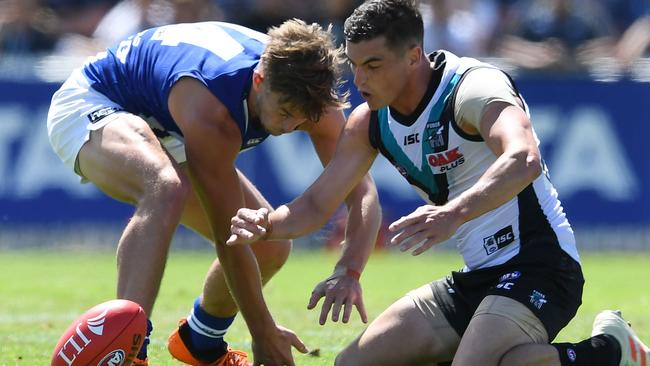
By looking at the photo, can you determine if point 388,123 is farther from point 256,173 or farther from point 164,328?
point 256,173

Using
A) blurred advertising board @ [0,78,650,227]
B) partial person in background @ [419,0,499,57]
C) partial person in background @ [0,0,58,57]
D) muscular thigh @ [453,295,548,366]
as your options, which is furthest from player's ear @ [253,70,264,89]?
partial person in background @ [0,0,58,57]

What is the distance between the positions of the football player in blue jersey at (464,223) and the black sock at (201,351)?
1.14m

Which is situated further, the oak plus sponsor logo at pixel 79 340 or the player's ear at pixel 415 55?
the player's ear at pixel 415 55

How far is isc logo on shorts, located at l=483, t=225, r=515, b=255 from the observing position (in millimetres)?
5836

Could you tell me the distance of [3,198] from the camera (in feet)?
A: 45.5

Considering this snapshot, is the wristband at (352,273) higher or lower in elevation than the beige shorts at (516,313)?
lower

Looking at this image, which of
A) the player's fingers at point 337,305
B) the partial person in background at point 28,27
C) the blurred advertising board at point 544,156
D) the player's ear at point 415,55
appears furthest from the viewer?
the partial person in background at point 28,27

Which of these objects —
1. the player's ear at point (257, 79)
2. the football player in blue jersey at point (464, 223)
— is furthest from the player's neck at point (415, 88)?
the player's ear at point (257, 79)

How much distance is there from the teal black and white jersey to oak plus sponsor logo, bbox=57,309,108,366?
1661 millimetres

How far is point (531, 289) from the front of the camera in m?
5.63

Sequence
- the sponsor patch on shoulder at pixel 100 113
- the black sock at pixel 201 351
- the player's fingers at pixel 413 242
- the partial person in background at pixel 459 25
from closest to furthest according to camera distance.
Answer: the player's fingers at pixel 413 242 → the sponsor patch on shoulder at pixel 100 113 → the black sock at pixel 201 351 → the partial person in background at pixel 459 25

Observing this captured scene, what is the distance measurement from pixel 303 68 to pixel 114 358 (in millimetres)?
1659

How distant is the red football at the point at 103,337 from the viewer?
5332 millimetres

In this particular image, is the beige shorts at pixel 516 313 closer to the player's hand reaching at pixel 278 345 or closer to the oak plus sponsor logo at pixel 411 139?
the oak plus sponsor logo at pixel 411 139
